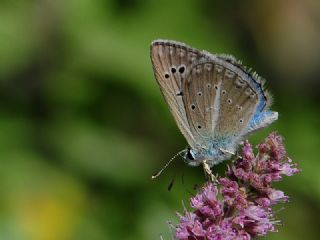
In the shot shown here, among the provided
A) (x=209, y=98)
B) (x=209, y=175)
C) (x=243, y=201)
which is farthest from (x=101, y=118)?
(x=243, y=201)

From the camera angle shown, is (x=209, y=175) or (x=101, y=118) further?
(x=101, y=118)

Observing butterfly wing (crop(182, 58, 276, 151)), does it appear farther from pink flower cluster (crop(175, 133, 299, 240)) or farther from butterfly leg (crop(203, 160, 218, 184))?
pink flower cluster (crop(175, 133, 299, 240))

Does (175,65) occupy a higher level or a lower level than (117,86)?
higher

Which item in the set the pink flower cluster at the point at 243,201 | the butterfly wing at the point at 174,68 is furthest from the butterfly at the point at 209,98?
the pink flower cluster at the point at 243,201

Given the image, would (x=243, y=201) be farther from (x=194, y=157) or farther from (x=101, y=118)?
(x=101, y=118)

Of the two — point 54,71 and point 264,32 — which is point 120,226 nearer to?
point 54,71

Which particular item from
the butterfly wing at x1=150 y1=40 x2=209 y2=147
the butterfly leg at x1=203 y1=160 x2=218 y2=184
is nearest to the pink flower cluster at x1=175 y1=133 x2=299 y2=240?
the butterfly leg at x1=203 y1=160 x2=218 y2=184

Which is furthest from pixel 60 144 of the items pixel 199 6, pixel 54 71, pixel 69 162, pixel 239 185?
pixel 239 185
